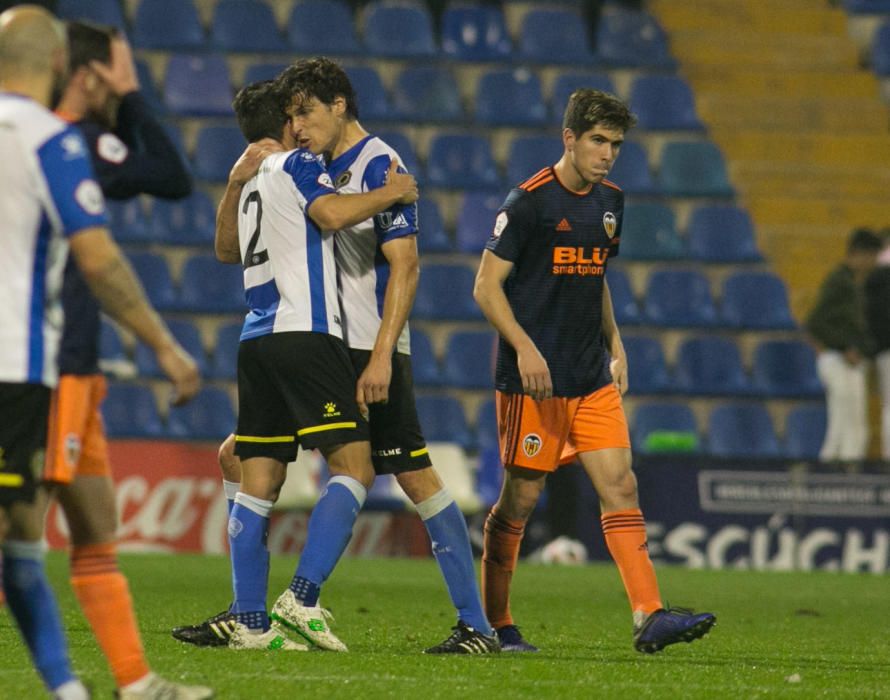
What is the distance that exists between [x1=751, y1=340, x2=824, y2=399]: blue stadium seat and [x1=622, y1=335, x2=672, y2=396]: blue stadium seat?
990 millimetres

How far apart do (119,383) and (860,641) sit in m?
8.88

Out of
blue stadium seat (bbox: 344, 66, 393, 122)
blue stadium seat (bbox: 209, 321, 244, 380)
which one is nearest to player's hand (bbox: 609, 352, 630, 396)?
blue stadium seat (bbox: 209, 321, 244, 380)

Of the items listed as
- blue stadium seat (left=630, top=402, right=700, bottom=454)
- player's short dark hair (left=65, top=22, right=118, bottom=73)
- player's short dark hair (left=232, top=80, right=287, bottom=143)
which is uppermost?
player's short dark hair (left=232, top=80, right=287, bottom=143)

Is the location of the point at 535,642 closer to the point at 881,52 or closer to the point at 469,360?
the point at 469,360

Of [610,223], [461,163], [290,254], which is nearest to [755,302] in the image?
[461,163]

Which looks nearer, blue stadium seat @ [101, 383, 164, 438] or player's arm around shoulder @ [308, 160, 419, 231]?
player's arm around shoulder @ [308, 160, 419, 231]

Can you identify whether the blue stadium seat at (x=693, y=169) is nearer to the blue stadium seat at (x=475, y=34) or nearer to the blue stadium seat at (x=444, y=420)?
the blue stadium seat at (x=475, y=34)

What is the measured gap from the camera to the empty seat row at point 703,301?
16.6 meters

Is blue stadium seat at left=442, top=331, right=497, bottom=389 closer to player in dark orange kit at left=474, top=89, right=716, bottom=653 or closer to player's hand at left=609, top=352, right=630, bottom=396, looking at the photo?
player's hand at left=609, top=352, right=630, bottom=396

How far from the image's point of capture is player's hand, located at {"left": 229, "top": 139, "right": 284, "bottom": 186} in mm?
6215

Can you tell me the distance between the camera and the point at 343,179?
627 centimetres

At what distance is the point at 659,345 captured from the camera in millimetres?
16406

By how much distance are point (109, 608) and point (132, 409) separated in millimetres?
10811

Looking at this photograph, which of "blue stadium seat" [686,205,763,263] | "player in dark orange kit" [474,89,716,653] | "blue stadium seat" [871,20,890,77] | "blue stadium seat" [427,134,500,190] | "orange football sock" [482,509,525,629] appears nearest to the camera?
"player in dark orange kit" [474,89,716,653]
